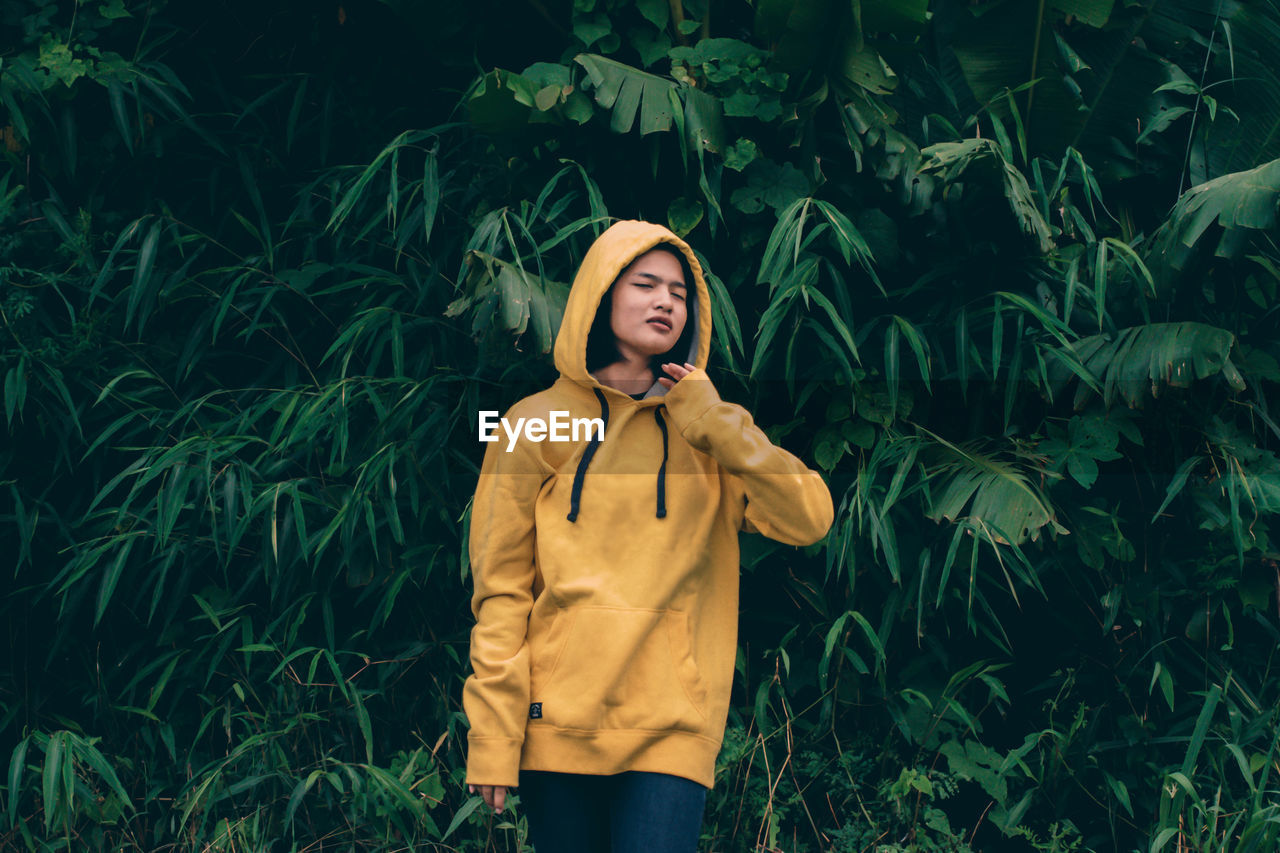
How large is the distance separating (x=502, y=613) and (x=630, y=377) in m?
0.52

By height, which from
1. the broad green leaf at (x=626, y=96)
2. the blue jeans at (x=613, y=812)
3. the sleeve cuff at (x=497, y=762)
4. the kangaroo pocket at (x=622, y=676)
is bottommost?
the blue jeans at (x=613, y=812)

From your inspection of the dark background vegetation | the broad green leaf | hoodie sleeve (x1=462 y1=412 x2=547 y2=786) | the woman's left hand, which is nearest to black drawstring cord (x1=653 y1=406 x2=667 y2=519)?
the woman's left hand

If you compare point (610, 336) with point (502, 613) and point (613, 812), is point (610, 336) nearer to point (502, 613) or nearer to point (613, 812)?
point (502, 613)

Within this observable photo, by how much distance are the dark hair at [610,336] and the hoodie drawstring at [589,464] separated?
0.11 metres

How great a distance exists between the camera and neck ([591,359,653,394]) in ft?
7.48

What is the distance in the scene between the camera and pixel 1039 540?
2.96m

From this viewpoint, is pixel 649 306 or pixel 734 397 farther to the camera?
pixel 734 397

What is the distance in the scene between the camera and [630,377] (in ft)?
7.48

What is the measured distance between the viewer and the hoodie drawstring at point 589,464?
2.15 metres

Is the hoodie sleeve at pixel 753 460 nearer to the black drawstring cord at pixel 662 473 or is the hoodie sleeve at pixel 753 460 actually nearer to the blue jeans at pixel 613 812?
the black drawstring cord at pixel 662 473

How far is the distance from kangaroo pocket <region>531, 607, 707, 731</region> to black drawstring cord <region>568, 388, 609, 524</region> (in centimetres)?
19

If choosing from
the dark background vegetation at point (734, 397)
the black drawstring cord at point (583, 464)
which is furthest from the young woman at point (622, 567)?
the dark background vegetation at point (734, 397)

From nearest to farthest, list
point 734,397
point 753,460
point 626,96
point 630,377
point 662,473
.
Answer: point 753,460 < point 662,473 < point 630,377 < point 626,96 < point 734,397

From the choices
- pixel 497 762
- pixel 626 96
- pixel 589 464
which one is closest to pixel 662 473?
pixel 589 464
